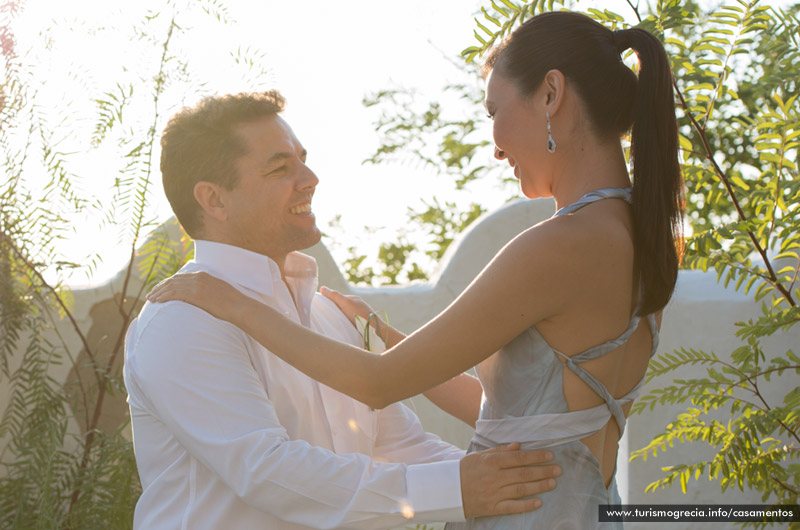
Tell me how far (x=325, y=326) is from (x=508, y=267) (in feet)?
3.84

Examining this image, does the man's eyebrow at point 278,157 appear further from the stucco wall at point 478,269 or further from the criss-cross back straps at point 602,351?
the stucco wall at point 478,269

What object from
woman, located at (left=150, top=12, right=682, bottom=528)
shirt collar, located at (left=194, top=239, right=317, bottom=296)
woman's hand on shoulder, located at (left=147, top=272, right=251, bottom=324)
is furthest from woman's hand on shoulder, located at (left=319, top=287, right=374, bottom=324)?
woman, located at (left=150, top=12, right=682, bottom=528)

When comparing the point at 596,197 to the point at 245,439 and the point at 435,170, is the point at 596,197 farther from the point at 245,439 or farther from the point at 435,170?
the point at 435,170

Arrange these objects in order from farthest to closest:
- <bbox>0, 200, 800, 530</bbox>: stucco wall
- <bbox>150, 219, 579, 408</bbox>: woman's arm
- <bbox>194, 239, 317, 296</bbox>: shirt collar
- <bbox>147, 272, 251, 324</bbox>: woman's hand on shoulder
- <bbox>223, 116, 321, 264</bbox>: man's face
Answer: <bbox>0, 200, 800, 530</bbox>: stucco wall < <bbox>223, 116, 321, 264</bbox>: man's face < <bbox>194, 239, 317, 296</bbox>: shirt collar < <bbox>147, 272, 251, 324</bbox>: woman's hand on shoulder < <bbox>150, 219, 579, 408</bbox>: woman's arm

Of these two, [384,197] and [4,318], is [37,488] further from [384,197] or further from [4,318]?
[384,197]

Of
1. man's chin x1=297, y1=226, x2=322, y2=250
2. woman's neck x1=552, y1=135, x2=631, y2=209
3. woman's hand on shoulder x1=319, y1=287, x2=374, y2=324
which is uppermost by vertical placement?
man's chin x1=297, y1=226, x2=322, y2=250

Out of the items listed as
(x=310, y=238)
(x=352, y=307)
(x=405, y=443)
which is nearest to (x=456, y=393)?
(x=405, y=443)

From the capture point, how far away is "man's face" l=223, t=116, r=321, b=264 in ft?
9.20

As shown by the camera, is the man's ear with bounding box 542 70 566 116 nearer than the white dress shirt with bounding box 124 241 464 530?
Yes

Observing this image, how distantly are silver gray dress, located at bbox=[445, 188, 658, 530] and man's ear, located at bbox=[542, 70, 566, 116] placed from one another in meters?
0.22

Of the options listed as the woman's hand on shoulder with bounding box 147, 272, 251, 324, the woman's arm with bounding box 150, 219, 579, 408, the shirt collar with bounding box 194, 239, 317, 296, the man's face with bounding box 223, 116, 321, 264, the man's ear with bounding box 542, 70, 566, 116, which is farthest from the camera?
the man's face with bounding box 223, 116, 321, 264

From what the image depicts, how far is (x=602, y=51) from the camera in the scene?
2057 millimetres

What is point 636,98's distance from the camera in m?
2.03

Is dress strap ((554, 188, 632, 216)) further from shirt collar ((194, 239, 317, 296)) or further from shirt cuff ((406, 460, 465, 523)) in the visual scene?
shirt collar ((194, 239, 317, 296))
